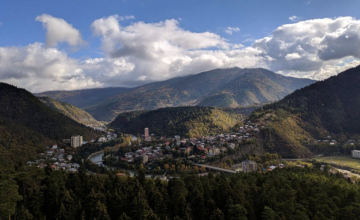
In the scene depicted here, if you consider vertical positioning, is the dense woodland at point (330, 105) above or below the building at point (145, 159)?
above

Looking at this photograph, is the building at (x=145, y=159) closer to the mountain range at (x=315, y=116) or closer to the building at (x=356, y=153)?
the mountain range at (x=315, y=116)

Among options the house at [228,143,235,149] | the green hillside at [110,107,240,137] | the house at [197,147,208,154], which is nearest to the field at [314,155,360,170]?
the house at [228,143,235,149]

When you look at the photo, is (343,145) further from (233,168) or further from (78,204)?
(78,204)

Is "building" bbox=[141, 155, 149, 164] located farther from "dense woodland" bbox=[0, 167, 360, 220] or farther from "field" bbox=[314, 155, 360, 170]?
"field" bbox=[314, 155, 360, 170]

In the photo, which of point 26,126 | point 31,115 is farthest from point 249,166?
point 31,115

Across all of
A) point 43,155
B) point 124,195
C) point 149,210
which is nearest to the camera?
point 149,210

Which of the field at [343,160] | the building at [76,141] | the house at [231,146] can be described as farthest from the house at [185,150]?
the building at [76,141]

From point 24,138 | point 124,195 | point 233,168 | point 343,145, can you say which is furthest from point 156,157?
point 343,145
